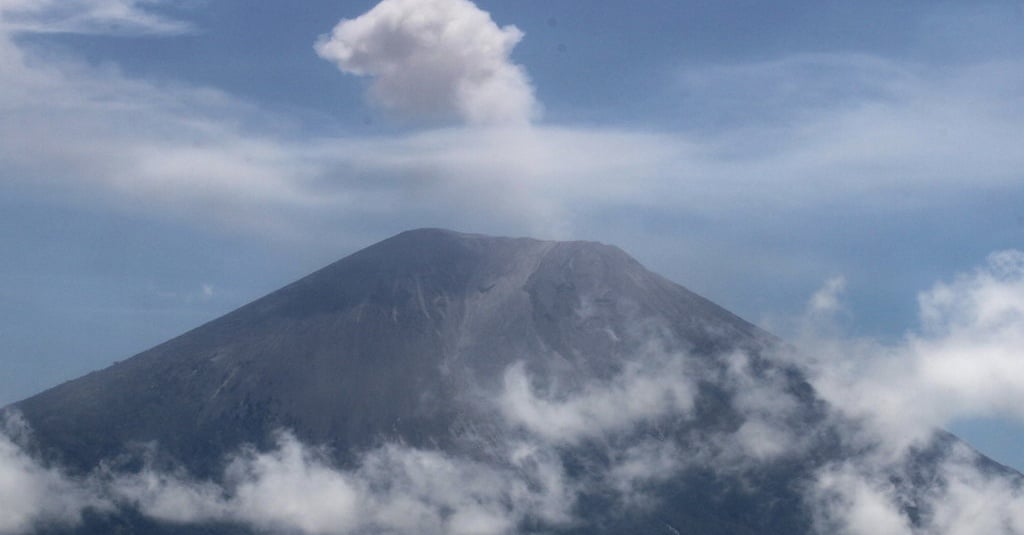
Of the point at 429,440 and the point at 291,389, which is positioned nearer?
the point at 429,440

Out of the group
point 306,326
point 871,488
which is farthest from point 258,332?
point 871,488

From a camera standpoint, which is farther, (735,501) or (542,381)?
(542,381)

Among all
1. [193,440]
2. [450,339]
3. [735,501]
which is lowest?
[735,501]

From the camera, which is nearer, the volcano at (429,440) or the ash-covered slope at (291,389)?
the volcano at (429,440)

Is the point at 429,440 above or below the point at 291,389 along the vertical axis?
below

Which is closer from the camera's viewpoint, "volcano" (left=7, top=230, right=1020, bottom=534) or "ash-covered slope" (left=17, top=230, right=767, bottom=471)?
"volcano" (left=7, top=230, right=1020, bottom=534)

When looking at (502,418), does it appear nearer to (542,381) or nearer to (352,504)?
(542,381)

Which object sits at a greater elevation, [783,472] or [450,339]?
[450,339]

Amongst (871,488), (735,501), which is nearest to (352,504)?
(735,501)
